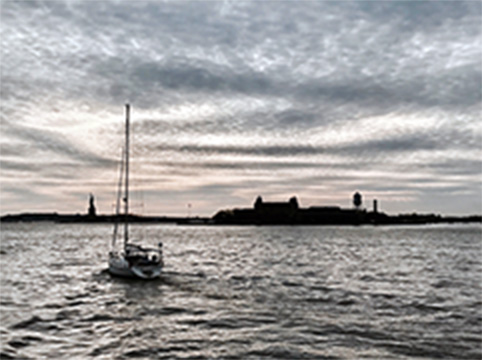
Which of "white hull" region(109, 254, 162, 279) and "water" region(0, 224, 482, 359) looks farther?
"white hull" region(109, 254, 162, 279)

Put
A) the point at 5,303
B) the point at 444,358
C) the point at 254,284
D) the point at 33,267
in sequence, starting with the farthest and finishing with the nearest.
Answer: the point at 33,267
the point at 254,284
the point at 5,303
the point at 444,358

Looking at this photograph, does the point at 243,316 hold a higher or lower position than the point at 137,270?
lower

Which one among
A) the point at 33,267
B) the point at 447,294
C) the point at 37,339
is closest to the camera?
the point at 37,339

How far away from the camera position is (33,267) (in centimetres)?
6084

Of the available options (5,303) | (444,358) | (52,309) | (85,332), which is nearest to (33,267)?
(5,303)

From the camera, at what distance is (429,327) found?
26.4m

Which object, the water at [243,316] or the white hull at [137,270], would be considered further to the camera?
the white hull at [137,270]

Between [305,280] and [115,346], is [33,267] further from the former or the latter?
[115,346]

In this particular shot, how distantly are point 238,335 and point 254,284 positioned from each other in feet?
61.3

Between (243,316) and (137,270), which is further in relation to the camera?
(137,270)

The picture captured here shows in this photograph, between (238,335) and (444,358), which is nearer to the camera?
(444,358)

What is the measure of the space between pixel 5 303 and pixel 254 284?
19747 mm

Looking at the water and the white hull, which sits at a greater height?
the white hull

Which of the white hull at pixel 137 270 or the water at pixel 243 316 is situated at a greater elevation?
the white hull at pixel 137 270
